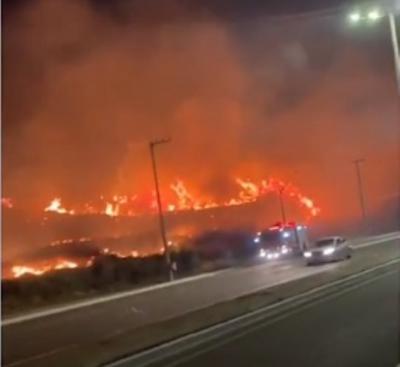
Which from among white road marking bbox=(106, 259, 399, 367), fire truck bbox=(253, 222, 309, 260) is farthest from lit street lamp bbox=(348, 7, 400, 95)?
fire truck bbox=(253, 222, 309, 260)

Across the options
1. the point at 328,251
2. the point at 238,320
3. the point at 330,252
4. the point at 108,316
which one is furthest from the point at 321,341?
the point at 328,251

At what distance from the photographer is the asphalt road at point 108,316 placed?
21.3 metres

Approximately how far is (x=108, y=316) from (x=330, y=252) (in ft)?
69.2

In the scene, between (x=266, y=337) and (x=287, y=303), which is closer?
(x=266, y=337)

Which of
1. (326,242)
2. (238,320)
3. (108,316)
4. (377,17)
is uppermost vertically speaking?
(377,17)

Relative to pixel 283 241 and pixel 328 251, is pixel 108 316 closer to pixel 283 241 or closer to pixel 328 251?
pixel 328 251

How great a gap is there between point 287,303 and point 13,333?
7.66m

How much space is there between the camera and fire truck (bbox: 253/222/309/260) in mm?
61562

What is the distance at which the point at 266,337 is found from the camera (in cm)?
1727

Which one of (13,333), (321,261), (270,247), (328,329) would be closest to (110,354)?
(328,329)

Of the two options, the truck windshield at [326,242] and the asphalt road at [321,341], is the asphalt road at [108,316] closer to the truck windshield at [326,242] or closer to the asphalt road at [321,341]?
the asphalt road at [321,341]

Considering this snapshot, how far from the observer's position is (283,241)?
62406mm

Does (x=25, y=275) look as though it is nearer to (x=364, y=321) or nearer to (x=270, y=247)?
(x=270, y=247)

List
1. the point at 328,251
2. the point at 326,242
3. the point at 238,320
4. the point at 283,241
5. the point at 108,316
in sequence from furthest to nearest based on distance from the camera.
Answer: the point at 283,241 → the point at 326,242 → the point at 328,251 → the point at 108,316 → the point at 238,320
